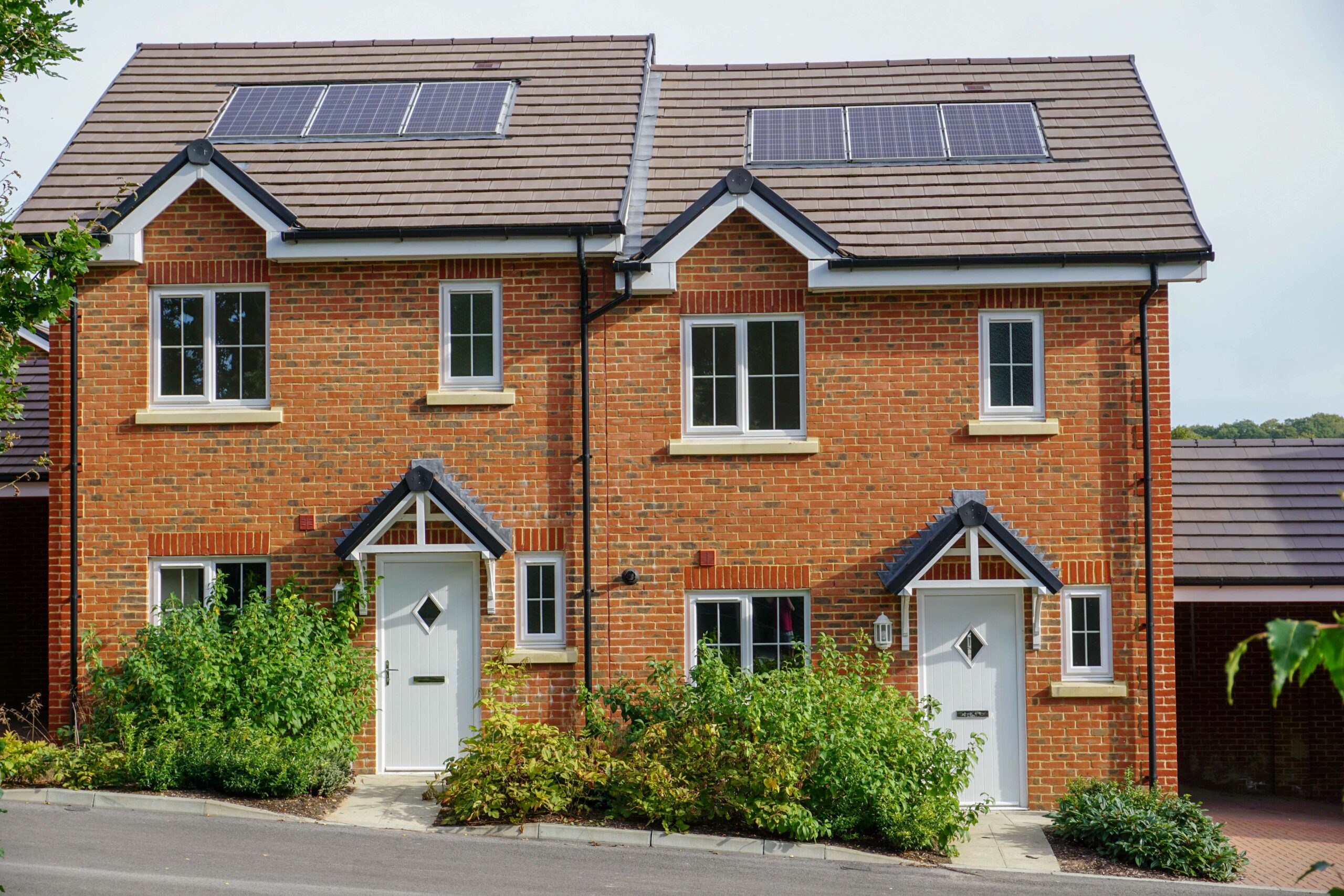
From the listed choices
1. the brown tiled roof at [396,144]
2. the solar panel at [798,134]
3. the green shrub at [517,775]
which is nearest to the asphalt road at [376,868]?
the green shrub at [517,775]

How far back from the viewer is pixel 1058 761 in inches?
480

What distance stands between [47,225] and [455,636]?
253 inches

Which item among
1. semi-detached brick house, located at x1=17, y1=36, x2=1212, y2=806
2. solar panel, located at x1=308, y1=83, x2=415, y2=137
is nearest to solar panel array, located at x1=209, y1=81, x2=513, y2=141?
solar panel, located at x1=308, y1=83, x2=415, y2=137

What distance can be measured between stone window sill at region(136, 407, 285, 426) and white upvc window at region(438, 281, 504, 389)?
73.0 inches

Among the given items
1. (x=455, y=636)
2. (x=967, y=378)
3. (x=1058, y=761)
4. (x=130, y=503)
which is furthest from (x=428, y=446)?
(x=1058, y=761)

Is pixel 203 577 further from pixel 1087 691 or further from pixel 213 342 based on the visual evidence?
pixel 1087 691

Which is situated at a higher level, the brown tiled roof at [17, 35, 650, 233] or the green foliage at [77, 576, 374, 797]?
the brown tiled roof at [17, 35, 650, 233]

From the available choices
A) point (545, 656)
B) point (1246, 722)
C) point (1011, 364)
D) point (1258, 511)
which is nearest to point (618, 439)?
point (545, 656)

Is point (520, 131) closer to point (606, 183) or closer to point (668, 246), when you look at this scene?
point (606, 183)

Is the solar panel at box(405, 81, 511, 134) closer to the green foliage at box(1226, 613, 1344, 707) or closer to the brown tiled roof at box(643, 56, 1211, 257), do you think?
the brown tiled roof at box(643, 56, 1211, 257)

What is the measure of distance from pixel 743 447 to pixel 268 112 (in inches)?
301

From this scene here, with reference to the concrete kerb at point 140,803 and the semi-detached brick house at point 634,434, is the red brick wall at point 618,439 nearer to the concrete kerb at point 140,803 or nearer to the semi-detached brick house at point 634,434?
the semi-detached brick house at point 634,434

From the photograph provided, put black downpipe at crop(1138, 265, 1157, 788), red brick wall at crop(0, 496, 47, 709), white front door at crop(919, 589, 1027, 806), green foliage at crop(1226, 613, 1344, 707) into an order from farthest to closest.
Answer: red brick wall at crop(0, 496, 47, 709)
white front door at crop(919, 589, 1027, 806)
black downpipe at crop(1138, 265, 1157, 788)
green foliage at crop(1226, 613, 1344, 707)

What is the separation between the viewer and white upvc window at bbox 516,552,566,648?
1255 centimetres
